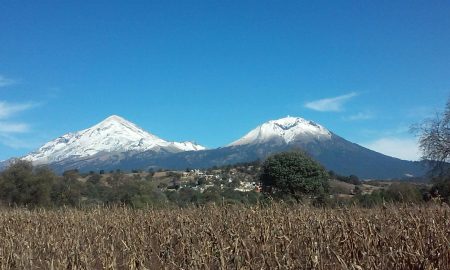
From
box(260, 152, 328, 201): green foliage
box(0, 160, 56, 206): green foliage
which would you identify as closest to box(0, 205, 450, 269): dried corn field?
box(260, 152, 328, 201): green foliage

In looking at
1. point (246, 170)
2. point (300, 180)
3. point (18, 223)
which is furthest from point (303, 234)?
point (246, 170)

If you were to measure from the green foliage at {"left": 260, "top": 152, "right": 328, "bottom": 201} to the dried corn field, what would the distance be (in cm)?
2501

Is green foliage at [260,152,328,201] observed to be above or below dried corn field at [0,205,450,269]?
above

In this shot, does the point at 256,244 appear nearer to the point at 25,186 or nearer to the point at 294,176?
the point at 294,176

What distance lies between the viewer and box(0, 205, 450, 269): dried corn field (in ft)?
14.4

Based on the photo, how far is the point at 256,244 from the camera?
592 centimetres

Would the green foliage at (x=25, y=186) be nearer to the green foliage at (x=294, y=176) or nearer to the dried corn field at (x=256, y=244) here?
the green foliage at (x=294, y=176)

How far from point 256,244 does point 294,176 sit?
2921cm

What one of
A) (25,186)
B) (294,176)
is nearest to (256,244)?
(294,176)

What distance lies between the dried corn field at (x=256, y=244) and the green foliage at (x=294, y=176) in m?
25.0

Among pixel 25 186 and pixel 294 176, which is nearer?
pixel 294 176

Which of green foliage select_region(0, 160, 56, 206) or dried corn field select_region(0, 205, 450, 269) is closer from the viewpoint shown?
dried corn field select_region(0, 205, 450, 269)

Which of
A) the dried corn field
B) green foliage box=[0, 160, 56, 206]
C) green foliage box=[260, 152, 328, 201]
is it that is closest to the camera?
the dried corn field

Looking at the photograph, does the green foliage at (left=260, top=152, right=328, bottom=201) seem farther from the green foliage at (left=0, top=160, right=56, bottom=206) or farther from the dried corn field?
the dried corn field
